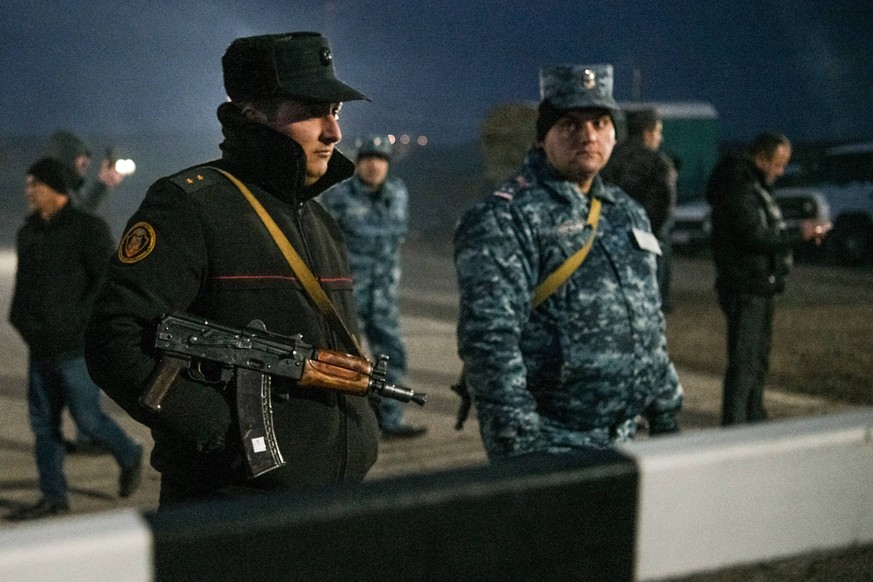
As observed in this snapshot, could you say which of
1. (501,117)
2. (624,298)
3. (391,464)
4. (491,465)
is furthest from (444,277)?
(491,465)

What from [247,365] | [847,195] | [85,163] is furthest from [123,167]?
[847,195]

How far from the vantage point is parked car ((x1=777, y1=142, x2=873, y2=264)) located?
65.3 ft

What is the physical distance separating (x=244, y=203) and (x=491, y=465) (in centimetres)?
99

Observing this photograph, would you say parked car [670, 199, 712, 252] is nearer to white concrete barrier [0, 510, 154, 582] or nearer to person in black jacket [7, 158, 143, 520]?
person in black jacket [7, 158, 143, 520]

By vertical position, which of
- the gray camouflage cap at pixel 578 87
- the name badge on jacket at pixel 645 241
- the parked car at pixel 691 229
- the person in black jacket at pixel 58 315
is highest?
the gray camouflage cap at pixel 578 87

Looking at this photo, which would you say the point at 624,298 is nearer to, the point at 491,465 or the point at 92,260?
the point at 491,465

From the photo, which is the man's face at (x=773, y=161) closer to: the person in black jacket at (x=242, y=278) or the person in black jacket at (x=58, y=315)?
the person in black jacket at (x=58, y=315)

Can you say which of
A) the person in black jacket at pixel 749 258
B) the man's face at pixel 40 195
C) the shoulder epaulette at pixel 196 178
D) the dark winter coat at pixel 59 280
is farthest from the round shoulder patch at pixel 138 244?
the person in black jacket at pixel 749 258

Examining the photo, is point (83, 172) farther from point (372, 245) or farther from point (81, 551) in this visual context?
point (81, 551)

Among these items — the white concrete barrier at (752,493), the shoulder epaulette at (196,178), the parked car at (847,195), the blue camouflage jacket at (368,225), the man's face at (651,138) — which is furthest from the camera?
the parked car at (847,195)

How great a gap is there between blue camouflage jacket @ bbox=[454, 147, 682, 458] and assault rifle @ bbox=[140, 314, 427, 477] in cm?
78

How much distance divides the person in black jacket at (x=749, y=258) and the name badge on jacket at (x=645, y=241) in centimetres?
347

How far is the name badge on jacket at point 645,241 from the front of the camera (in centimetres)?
367

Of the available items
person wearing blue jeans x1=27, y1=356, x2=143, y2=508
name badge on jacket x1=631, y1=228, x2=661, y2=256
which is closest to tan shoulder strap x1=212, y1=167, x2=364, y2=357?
name badge on jacket x1=631, y1=228, x2=661, y2=256
